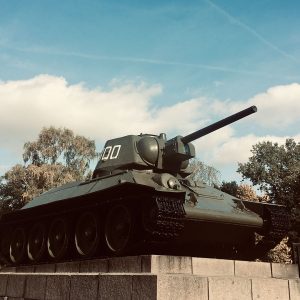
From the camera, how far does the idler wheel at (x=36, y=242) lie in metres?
11.6

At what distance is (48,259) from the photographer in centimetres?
1136

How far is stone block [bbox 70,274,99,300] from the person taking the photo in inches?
329

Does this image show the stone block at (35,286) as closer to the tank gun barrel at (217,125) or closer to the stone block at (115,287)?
the stone block at (115,287)

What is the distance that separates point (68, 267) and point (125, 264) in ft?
7.35

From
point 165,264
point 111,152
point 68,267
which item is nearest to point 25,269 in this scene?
point 68,267

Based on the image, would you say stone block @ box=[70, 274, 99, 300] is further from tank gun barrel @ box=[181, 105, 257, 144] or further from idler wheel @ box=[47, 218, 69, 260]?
tank gun barrel @ box=[181, 105, 257, 144]

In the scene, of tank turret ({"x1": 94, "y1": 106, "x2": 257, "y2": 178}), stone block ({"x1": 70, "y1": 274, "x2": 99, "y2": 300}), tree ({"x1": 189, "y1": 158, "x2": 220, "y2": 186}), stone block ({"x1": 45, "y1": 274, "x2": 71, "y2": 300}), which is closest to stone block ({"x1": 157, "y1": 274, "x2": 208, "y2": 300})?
stone block ({"x1": 70, "y1": 274, "x2": 99, "y2": 300})

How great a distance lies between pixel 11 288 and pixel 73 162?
82.5 feet

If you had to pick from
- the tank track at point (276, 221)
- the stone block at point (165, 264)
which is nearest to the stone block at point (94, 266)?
the stone block at point (165, 264)

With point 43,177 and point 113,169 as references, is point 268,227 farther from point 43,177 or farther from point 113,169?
point 43,177

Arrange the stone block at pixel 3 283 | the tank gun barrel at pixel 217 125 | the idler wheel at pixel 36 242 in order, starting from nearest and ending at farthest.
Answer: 1. the tank gun barrel at pixel 217 125
2. the idler wheel at pixel 36 242
3. the stone block at pixel 3 283

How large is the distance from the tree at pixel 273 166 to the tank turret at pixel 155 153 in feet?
101

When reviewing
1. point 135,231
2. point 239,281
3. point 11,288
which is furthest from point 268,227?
Answer: point 11,288

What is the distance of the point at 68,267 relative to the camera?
9.92 metres
